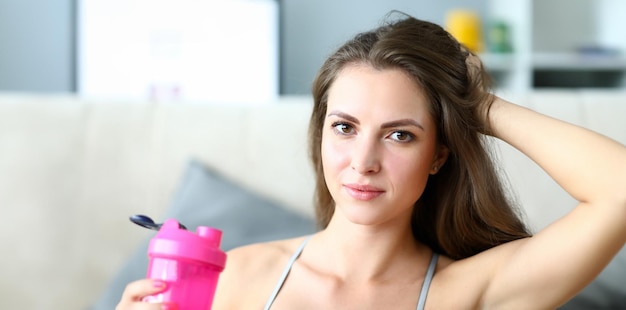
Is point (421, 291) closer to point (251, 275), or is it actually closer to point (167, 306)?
point (251, 275)

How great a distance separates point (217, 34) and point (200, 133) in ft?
3.47

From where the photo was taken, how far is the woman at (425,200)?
1.18 m

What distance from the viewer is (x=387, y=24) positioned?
1360mm

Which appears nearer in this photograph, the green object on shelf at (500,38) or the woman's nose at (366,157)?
the woman's nose at (366,157)

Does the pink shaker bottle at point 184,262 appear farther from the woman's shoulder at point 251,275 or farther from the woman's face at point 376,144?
the woman's shoulder at point 251,275

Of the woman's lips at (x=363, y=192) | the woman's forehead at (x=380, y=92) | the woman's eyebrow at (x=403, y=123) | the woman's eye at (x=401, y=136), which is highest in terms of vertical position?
the woman's forehead at (x=380, y=92)

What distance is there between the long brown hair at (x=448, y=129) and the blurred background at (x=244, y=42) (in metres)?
1.06

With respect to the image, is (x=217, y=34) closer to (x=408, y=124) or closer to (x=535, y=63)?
(x=535, y=63)

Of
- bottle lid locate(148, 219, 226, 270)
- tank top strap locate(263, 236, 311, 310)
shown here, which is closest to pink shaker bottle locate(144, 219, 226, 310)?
bottle lid locate(148, 219, 226, 270)

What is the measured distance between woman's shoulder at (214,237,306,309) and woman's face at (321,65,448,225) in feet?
0.81

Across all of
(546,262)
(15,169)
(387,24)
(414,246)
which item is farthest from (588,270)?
(15,169)

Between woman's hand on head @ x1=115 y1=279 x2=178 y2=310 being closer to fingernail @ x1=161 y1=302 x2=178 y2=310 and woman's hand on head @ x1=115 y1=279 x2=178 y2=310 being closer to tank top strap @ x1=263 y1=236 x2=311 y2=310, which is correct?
fingernail @ x1=161 y1=302 x2=178 y2=310

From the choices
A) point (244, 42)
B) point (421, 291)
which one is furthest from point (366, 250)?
point (244, 42)

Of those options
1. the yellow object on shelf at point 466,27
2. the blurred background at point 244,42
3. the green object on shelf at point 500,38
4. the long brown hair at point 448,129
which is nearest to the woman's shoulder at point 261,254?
the long brown hair at point 448,129
